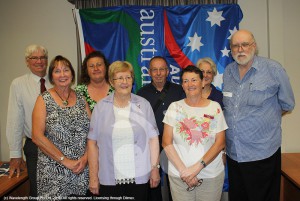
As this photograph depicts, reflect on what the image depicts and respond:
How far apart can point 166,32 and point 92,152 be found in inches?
79.1

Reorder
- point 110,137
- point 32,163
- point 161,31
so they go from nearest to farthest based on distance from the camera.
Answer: point 110,137, point 32,163, point 161,31

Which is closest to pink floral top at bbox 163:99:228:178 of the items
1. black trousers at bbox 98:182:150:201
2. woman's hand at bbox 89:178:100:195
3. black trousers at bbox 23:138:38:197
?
black trousers at bbox 98:182:150:201

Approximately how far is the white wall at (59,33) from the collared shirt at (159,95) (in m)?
1.52

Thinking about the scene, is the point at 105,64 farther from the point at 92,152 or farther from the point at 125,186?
the point at 125,186

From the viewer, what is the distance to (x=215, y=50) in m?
3.48

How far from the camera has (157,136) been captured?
213cm

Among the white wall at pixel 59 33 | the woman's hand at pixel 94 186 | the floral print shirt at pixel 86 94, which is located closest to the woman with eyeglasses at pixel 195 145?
the woman's hand at pixel 94 186

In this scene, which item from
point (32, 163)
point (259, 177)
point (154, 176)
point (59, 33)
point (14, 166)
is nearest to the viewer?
point (154, 176)

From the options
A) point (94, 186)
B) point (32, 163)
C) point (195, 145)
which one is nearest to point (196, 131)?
point (195, 145)

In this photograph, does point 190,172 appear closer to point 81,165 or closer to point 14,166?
point 81,165

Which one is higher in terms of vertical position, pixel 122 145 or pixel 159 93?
pixel 159 93

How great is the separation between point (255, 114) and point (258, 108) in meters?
0.06

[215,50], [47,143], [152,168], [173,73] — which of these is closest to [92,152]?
[47,143]

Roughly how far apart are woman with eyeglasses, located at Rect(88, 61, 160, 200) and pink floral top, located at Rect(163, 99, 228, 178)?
19 cm
